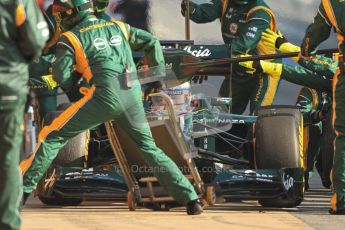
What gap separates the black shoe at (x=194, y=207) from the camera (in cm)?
841

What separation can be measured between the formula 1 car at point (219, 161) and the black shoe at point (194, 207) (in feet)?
1.54

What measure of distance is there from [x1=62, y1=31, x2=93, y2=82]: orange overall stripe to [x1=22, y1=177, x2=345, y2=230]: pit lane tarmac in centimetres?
107

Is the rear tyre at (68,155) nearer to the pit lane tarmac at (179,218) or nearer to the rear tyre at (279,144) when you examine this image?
the pit lane tarmac at (179,218)

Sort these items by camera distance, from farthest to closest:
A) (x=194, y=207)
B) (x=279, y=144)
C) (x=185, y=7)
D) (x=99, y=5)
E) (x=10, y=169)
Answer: (x=185, y=7), (x=99, y=5), (x=279, y=144), (x=194, y=207), (x=10, y=169)

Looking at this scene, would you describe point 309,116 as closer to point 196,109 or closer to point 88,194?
point 196,109

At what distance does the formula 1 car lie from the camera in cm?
916

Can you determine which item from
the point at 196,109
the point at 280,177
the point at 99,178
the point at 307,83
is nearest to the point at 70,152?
the point at 99,178

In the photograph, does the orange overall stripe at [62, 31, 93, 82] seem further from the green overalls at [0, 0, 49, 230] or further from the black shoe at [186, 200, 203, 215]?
the green overalls at [0, 0, 49, 230]

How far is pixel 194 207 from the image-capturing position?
8.42m

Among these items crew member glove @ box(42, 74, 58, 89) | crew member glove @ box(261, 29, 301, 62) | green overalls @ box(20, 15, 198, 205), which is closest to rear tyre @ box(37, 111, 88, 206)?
crew member glove @ box(42, 74, 58, 89)

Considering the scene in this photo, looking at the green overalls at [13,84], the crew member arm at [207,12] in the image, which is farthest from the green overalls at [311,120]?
the green overalls at [13,84]

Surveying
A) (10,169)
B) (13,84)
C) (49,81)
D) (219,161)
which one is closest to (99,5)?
(49,81)

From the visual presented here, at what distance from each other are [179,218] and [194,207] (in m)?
0.15

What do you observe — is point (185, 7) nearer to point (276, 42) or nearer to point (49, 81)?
point (276, 42)
